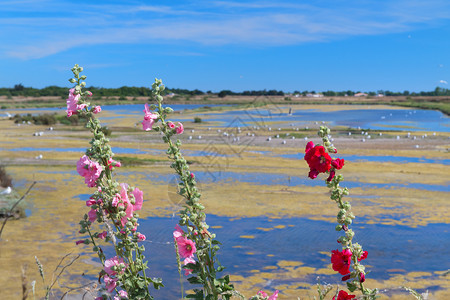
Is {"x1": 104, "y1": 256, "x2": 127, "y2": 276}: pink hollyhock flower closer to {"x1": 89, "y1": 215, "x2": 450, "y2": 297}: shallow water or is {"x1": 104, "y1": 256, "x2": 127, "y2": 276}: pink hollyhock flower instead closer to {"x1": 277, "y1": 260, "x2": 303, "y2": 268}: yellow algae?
{"x1": 89, "y1": 215, "x2": 450, "y2": 297}: shallow water

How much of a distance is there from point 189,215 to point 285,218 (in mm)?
8968

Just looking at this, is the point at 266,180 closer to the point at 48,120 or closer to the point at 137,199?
the point at 137,199

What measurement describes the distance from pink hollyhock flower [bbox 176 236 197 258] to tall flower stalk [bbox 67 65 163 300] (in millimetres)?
147

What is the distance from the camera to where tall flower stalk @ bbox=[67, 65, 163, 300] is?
6.09 feet

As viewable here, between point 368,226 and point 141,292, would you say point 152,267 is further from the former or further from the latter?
point 141,292

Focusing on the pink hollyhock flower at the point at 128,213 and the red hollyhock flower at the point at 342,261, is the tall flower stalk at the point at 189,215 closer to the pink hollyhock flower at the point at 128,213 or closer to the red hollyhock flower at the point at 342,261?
the pink hollyhock flower at the point at 128,213

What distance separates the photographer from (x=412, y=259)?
8188 millimetres

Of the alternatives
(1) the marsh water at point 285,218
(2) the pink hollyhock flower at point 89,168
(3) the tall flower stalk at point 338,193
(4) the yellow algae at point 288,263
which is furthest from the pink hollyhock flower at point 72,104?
(4) the yellow algae at point 288,263

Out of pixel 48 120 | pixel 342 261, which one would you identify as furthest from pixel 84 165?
pixel 48 120

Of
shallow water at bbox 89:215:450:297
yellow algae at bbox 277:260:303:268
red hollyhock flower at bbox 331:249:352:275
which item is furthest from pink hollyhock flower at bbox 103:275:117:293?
yellow algae at bbox 277:260:303:268

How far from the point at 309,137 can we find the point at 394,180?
13.0 m

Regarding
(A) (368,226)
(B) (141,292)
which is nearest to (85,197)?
(A) (368,226)

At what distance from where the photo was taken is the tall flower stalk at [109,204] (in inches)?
73.0

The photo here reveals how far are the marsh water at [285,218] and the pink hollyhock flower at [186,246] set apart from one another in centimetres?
156
